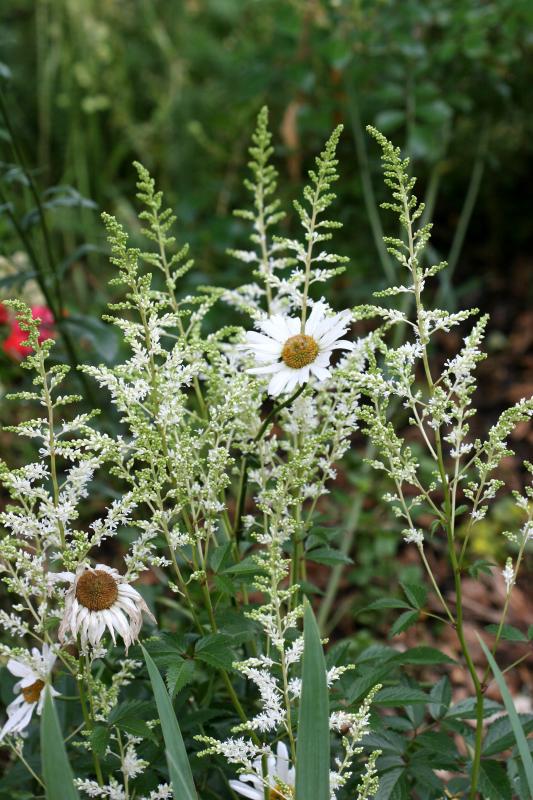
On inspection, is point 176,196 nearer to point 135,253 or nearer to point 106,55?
point 106,55

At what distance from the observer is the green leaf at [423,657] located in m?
1.14

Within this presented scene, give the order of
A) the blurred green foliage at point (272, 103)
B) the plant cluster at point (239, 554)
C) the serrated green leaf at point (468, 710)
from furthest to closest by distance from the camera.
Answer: the blurred green foliage at point (272, 103) < the serrated green leaf at point (468, 710) < the plant cluster at point (239, 554)

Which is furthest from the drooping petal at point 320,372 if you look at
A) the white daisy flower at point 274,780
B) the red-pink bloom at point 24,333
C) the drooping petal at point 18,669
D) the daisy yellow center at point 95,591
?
the red-pink bloom at point 24,333

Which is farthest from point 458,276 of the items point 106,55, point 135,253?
point 135,253

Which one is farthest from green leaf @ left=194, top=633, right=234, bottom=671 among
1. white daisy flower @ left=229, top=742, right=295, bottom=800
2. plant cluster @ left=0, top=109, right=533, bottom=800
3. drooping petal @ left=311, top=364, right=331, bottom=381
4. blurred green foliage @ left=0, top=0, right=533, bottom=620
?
blurred green foliage @ left=0, top=0, right=533, bottom=620

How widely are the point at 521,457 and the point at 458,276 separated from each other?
1040mm

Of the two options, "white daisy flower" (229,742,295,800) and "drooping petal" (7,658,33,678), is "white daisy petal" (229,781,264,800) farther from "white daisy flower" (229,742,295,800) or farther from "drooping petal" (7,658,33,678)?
"drooping petal" (7,658,33,678)

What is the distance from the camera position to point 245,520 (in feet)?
3.72

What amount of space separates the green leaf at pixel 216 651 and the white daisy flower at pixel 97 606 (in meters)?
0.09

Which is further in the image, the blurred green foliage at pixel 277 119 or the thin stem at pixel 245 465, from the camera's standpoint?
the blurred green foliage at pixel 277 119

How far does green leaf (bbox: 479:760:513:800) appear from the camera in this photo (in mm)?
1071

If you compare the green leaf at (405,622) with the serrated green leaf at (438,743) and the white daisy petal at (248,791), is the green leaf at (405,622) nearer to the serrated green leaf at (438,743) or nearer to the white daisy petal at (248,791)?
the serrated green leaf at (438,743)

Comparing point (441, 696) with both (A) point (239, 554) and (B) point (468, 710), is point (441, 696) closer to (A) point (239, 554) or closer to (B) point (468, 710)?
(B) point (468, 710)

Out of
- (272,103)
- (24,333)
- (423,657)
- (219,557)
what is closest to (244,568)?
(219,557)
